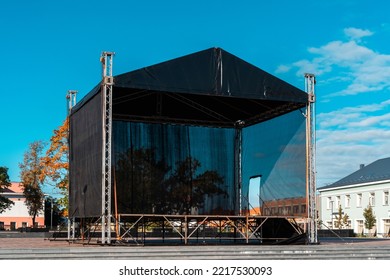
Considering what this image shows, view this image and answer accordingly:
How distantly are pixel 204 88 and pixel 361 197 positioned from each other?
4677 cm

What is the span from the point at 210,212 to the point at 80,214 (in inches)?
264

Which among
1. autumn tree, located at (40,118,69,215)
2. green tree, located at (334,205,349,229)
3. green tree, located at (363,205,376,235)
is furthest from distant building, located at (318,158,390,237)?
autumn tree, located at (40,118,69,215)

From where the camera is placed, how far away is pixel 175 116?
2969cm

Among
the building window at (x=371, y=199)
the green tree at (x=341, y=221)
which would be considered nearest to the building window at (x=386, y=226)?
the building window at (x=371, y=199)

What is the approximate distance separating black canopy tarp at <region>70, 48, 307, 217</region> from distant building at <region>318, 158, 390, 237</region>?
32754mm

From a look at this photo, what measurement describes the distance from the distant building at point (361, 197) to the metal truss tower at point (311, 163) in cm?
3626

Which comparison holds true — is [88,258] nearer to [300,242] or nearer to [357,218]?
[300,242]

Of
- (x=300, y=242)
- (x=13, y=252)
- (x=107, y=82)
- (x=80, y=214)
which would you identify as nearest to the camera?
(x=13, y=252)

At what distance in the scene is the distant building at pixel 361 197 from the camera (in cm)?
6062

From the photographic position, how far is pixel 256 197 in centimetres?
2850

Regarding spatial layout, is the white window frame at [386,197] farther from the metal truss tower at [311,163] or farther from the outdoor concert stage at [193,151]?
the metal truss tower at [311,163]

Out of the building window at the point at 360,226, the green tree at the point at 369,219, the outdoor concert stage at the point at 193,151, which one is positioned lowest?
the building window at the point at 360,226

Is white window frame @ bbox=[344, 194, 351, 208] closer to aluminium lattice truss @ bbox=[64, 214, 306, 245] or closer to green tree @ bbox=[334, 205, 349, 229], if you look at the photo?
green tree @ bbox=[334, 205, 349, 229]

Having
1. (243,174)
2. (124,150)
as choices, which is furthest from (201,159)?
(124,150)
